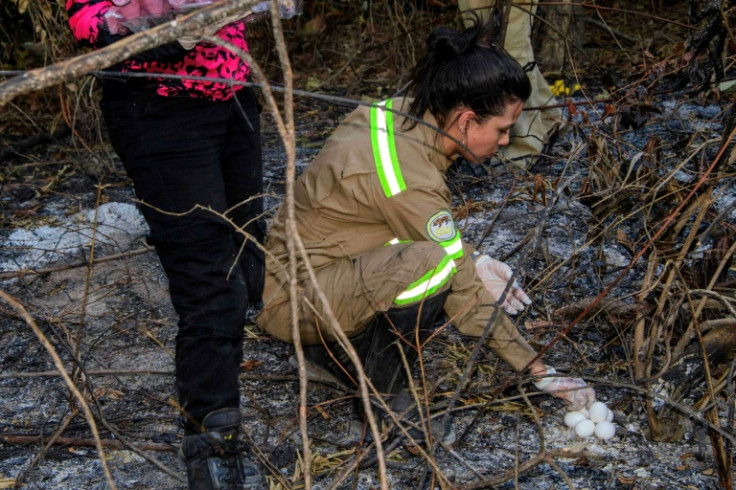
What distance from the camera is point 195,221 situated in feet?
7.30

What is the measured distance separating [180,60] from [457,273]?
40.5 inches

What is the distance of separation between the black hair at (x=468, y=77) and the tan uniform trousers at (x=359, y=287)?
41 centimetres

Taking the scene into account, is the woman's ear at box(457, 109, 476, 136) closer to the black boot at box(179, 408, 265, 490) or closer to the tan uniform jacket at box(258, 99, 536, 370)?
the tan uniform jacket at box(258, 99, 536, 370)

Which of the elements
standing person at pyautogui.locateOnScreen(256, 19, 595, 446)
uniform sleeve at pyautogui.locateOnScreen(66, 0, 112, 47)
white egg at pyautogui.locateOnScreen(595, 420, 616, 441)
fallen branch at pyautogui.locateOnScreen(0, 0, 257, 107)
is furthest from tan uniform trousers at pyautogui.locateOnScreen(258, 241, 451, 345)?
fallen branch at pyautogui.locateOnScreen(0, 0, 257, 107)

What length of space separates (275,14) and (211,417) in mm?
1377

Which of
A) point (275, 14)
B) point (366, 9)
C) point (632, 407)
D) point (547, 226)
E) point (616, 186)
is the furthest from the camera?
point (366, 9)

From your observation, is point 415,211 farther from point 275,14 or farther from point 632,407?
point 275,14

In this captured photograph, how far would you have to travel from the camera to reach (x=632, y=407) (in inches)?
104

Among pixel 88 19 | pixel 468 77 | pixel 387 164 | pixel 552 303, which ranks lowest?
pixel 552 303

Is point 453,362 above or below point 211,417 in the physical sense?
below

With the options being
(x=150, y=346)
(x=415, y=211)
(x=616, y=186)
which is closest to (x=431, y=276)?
(x=415, y=211)

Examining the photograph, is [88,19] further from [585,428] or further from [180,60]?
[585,428]

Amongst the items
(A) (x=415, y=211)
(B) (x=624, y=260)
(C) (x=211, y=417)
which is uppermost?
(A) (x=415, y=211)

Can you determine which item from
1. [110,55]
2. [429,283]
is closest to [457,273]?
[429,283]
